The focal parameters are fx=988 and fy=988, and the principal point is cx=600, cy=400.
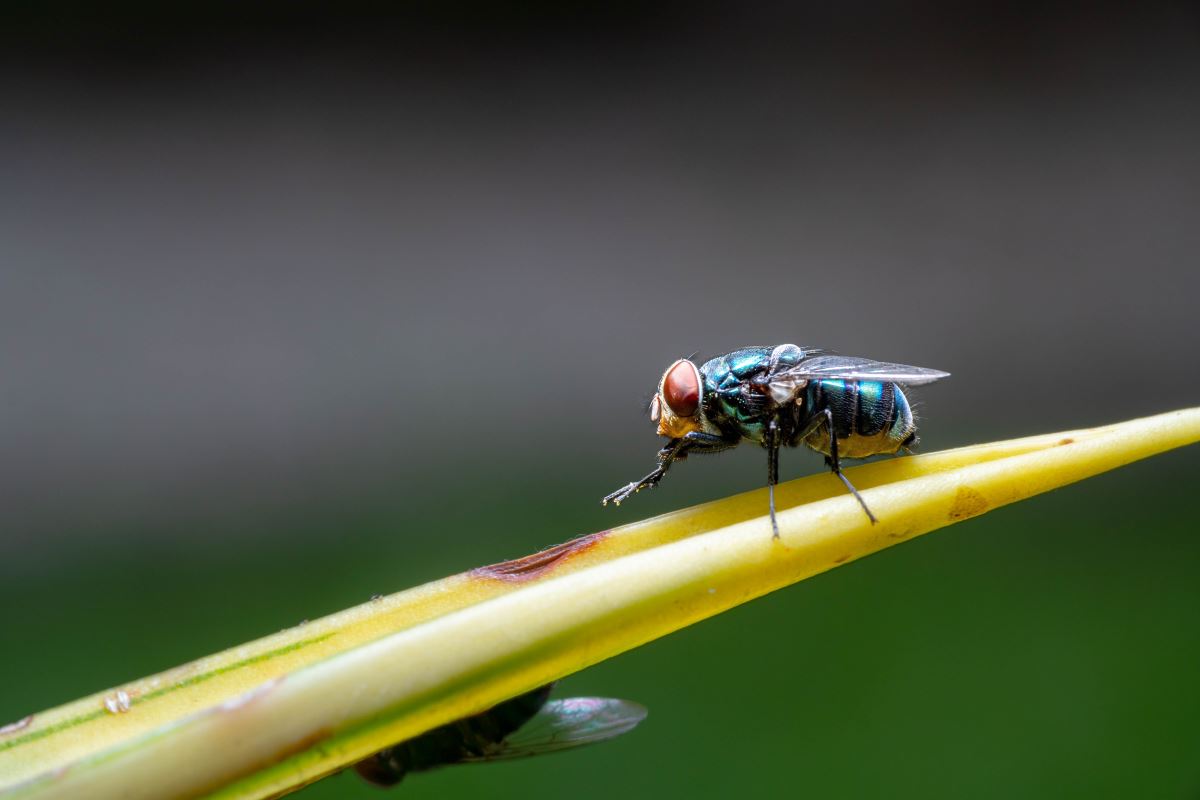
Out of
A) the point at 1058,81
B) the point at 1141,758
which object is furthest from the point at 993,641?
the point at 1058,81

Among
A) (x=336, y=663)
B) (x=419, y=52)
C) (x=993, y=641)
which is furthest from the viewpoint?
(x=419, y=52)

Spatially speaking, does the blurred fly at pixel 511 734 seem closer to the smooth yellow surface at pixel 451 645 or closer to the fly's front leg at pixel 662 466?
the fly's front leg at pixel 662 466

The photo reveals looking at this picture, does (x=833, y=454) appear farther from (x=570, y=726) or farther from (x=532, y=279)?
(x=532, y=279)

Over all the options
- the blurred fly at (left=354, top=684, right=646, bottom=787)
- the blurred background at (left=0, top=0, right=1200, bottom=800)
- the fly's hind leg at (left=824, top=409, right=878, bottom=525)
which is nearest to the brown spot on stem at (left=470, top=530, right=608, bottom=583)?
the fly's hind leg at (left=824, top=409, right=878, bottom=525)

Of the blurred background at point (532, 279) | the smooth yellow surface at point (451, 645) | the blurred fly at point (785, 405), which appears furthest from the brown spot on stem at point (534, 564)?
the blurred background at point (532, 279)

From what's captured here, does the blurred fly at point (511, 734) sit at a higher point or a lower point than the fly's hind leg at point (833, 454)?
lower

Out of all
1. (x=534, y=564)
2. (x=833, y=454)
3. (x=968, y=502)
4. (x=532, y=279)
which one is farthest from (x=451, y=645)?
(x=532, y=279)

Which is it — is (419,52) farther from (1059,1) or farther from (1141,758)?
(1141,758)
